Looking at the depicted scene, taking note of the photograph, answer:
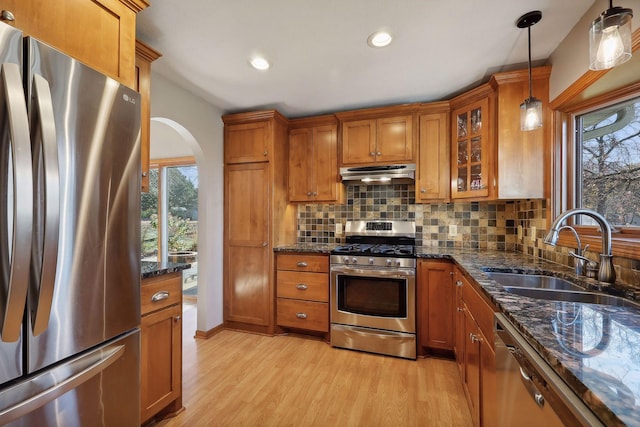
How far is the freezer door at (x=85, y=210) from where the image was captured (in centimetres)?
82

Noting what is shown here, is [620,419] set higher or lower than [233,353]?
higher

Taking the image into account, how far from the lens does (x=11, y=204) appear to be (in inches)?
29.7

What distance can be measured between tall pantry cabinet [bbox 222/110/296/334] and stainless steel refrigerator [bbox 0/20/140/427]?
5.73ft

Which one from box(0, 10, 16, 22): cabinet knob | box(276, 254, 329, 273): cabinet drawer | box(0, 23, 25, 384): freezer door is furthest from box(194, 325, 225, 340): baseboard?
box(0, 10, 16, 22): cabinet knob

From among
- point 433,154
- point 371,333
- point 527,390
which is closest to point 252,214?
point 371,333

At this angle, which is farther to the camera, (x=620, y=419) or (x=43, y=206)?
(x=43, y=206)

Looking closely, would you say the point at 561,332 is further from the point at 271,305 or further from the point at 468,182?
the point at 271,305

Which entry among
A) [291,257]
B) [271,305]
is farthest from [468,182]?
[271,305]

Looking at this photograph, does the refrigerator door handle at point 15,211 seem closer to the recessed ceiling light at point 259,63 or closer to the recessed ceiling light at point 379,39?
the recessed ceiling light at point 259,63

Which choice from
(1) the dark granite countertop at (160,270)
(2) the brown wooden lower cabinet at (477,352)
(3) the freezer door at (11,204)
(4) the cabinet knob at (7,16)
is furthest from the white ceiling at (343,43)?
(2) the brown wooden lower cabinet at (477,352)

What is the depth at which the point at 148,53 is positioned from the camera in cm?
173

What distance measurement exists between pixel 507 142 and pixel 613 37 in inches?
52.0

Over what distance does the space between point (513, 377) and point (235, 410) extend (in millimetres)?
1629

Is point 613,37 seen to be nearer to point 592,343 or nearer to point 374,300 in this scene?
point 592,343
